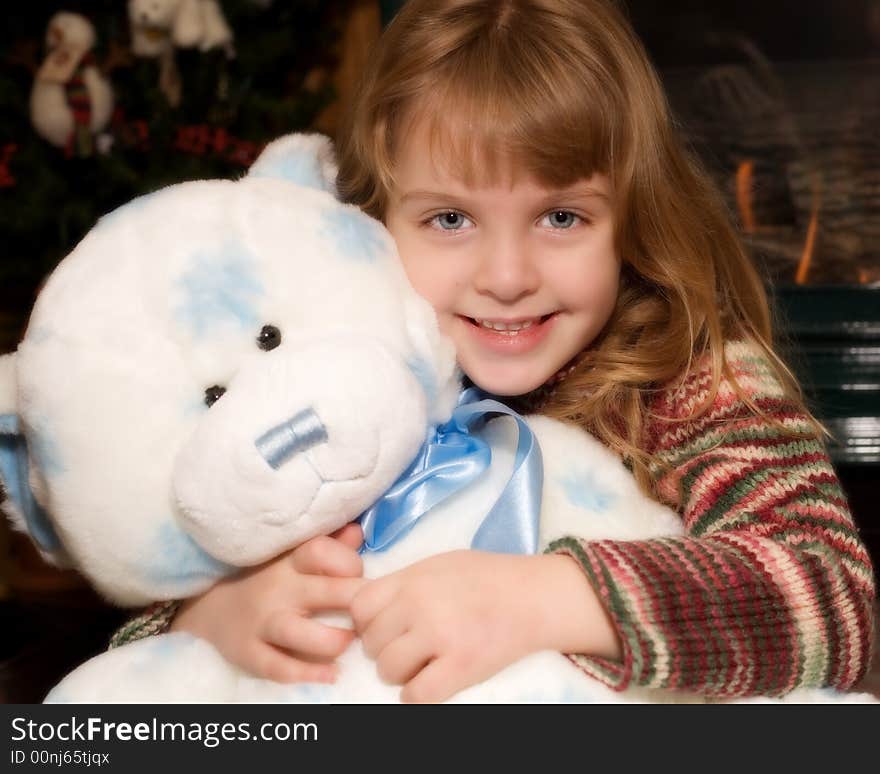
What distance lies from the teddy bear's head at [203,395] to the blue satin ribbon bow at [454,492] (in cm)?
4

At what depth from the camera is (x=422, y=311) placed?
2.69ft

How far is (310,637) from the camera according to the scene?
0.72m

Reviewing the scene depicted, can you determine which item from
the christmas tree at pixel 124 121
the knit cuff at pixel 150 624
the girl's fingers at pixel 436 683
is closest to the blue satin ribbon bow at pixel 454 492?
the girl's fingers at pixel 436 683

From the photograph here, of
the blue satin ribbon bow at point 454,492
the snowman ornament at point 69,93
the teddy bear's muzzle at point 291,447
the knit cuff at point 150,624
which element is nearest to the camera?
the teddy bear's muzzle at point 291,447

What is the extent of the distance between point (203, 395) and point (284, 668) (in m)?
0.20

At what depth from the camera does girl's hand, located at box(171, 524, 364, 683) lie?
72 cm

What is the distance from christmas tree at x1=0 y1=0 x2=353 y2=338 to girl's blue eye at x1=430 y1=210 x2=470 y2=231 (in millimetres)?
1174

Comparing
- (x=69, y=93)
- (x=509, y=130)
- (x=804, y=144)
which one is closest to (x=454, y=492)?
(x=509, y=130)

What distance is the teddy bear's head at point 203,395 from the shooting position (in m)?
0.68

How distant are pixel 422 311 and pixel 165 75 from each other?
1602 mm

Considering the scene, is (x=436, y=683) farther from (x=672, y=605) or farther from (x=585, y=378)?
(x=585, y=378)

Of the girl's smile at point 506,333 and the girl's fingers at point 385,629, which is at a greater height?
the girl's smile at point 506,333

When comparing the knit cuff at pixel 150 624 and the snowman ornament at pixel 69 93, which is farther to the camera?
the snowman ornament at pixel 69 93

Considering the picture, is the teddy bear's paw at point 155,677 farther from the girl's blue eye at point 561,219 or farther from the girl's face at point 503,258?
the girl's blue eye at point 561,219
